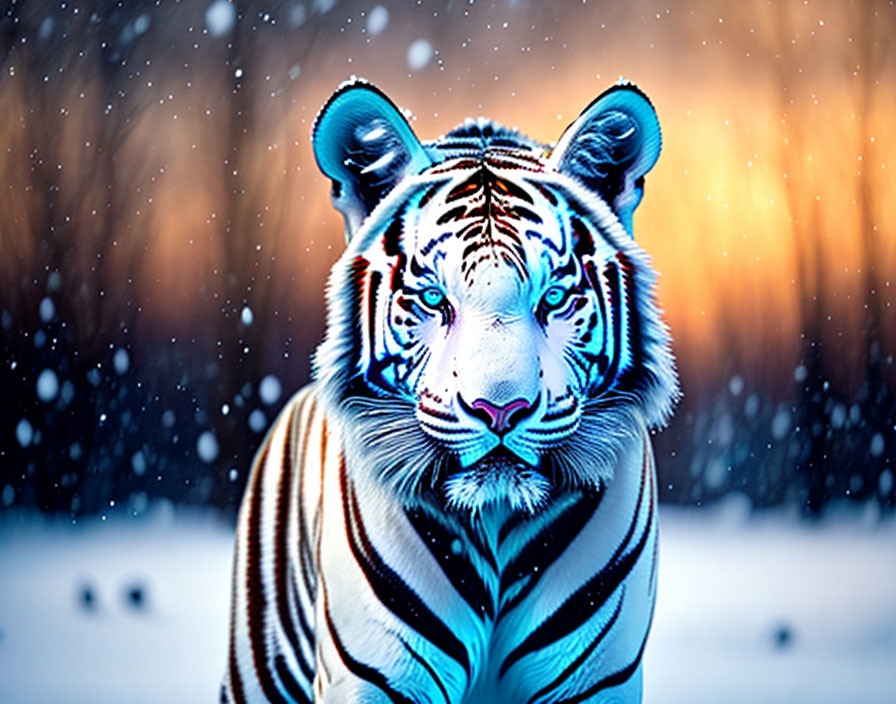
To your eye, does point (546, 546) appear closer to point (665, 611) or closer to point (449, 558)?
point (449, 558)

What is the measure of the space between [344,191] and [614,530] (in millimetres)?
393

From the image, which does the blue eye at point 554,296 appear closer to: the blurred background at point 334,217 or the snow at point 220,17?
the blurred background at point 334,217

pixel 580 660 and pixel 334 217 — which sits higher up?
pixel 334 217

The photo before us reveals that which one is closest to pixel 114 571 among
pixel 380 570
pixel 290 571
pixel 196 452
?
pixel 196 452

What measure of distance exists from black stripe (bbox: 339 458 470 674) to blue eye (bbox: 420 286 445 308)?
21 cm

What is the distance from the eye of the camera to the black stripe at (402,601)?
958 millimetres

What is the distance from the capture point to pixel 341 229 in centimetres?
155

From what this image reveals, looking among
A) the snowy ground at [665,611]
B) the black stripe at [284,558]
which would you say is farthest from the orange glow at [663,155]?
the black stripe at [284,558]

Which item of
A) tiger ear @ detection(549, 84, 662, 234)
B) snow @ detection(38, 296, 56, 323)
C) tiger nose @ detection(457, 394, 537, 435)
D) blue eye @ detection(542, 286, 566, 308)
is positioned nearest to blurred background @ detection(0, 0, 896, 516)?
snow @ detection(38, 296, 56, 323)

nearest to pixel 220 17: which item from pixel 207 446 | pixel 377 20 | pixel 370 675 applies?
pixel 377 20

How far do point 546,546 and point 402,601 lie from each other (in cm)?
14

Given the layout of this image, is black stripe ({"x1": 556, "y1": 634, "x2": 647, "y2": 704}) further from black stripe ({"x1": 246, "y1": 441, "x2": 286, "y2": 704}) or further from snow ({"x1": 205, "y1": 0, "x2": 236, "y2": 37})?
snow ({"x1": 205, "y1": 0, "x2": 236, "y2": 37})

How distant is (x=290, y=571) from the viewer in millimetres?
1201

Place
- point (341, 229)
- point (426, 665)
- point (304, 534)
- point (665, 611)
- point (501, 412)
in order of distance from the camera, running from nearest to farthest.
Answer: point (501, 412) → point (426, 665) → point (304, 534) → point (665, 611) → point (341, 229)
